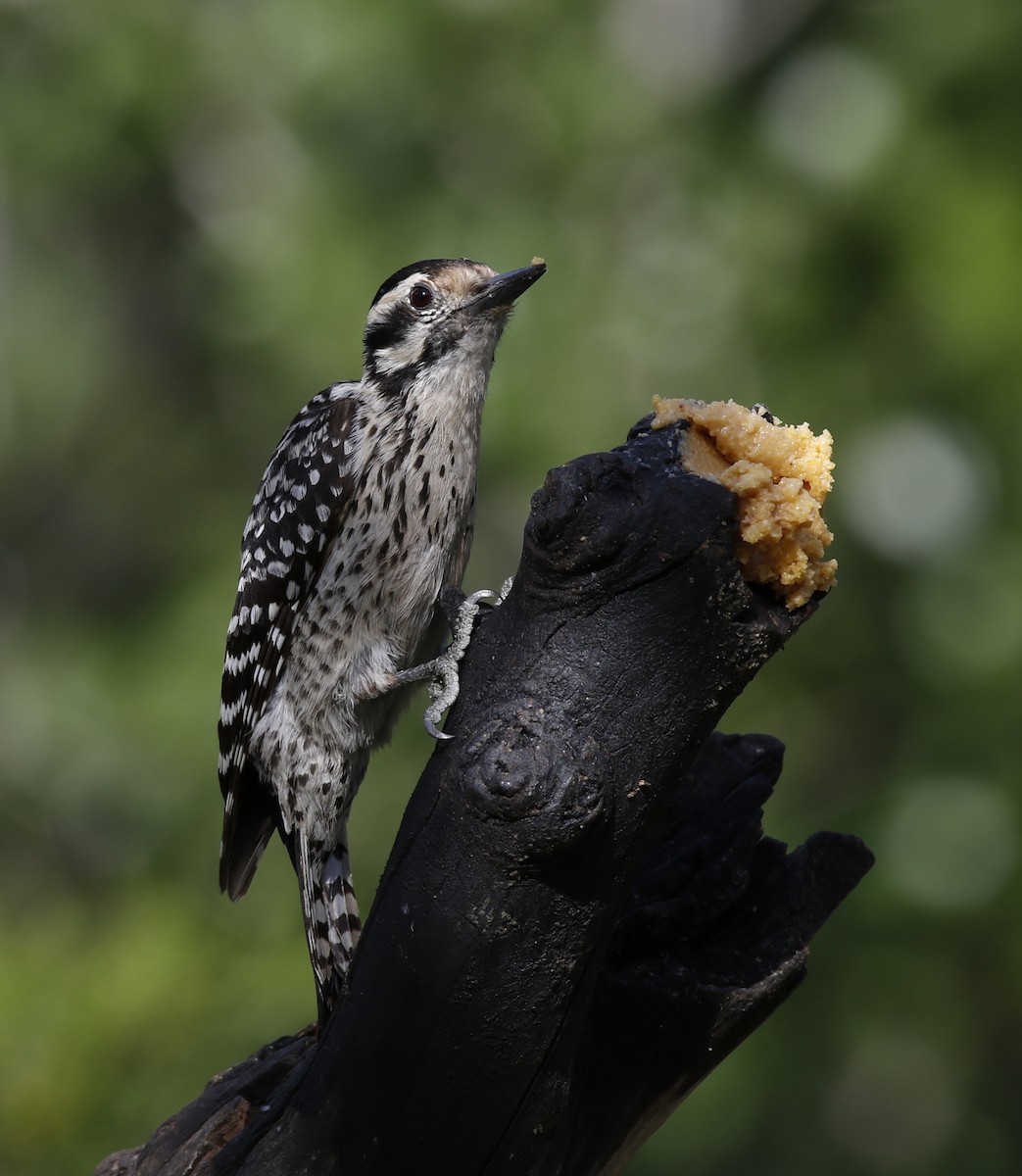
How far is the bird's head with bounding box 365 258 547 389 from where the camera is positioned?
376 centimetres

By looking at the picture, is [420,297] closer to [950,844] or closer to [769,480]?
[769,480]

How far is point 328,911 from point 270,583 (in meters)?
0.90

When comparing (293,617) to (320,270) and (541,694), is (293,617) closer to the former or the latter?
(541,694)

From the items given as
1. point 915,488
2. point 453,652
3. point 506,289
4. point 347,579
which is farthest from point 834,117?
point 453,652

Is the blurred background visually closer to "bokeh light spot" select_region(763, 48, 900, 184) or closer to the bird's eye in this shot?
"bokeh light spot" select_region(763, 48, 900, 184)

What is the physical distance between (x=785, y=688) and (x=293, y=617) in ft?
8.96

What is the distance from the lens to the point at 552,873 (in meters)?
2.10

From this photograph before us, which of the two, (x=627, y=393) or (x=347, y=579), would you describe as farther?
(x=627, y=393)

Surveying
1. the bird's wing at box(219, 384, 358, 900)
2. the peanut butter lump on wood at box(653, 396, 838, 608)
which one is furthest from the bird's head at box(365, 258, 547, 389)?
the peanut butter lump on wood at box(653, 396, 838, 608)

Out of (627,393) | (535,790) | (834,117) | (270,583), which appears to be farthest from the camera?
(627,393)

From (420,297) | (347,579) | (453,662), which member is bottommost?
(453,662)

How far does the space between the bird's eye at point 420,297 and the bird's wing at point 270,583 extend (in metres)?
0.32

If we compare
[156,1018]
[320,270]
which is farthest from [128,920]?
[320,270]

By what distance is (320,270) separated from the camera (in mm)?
5473
